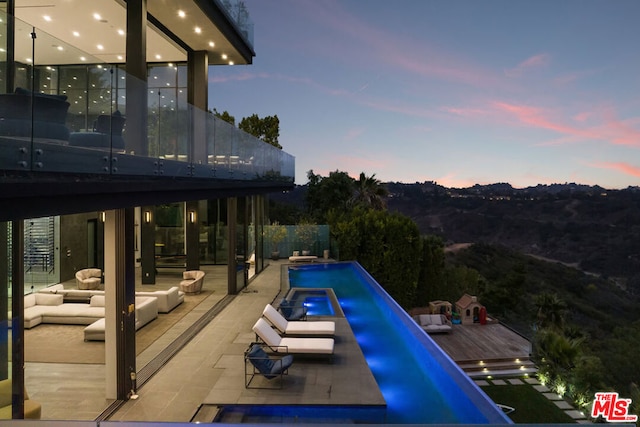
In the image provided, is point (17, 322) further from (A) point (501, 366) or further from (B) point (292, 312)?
(A) point (501, 366)

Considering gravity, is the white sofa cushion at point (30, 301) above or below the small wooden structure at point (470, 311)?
above

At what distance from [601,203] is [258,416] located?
61.4 metres

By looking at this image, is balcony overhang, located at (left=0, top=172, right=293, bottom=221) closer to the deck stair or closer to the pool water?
the pool water

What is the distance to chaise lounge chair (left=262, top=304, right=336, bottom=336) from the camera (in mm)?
9695

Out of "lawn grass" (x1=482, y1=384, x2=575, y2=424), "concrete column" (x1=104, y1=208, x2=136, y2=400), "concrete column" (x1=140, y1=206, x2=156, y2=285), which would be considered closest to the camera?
"concrete column" (x1=104, y1=208, x2=136, y2=400)

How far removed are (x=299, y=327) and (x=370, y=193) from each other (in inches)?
1042

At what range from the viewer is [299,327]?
9.89 meters

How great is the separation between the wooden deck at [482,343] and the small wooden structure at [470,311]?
339 millimetres

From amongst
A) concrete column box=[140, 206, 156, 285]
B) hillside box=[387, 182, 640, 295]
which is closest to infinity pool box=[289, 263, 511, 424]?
concrete column box=[140, 206, 156, 285]

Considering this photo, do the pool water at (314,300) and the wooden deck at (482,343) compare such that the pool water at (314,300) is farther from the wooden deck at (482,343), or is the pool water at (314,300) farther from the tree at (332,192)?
the tree at (332,192)

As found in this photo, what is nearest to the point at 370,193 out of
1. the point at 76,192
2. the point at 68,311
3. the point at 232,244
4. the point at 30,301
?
the point at 232,244

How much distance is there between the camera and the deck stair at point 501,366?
18109 mm

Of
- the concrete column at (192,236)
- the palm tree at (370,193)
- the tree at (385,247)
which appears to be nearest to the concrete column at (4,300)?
the concrete column at (192,236)

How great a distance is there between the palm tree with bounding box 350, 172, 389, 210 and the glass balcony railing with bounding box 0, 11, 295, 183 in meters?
27.1
